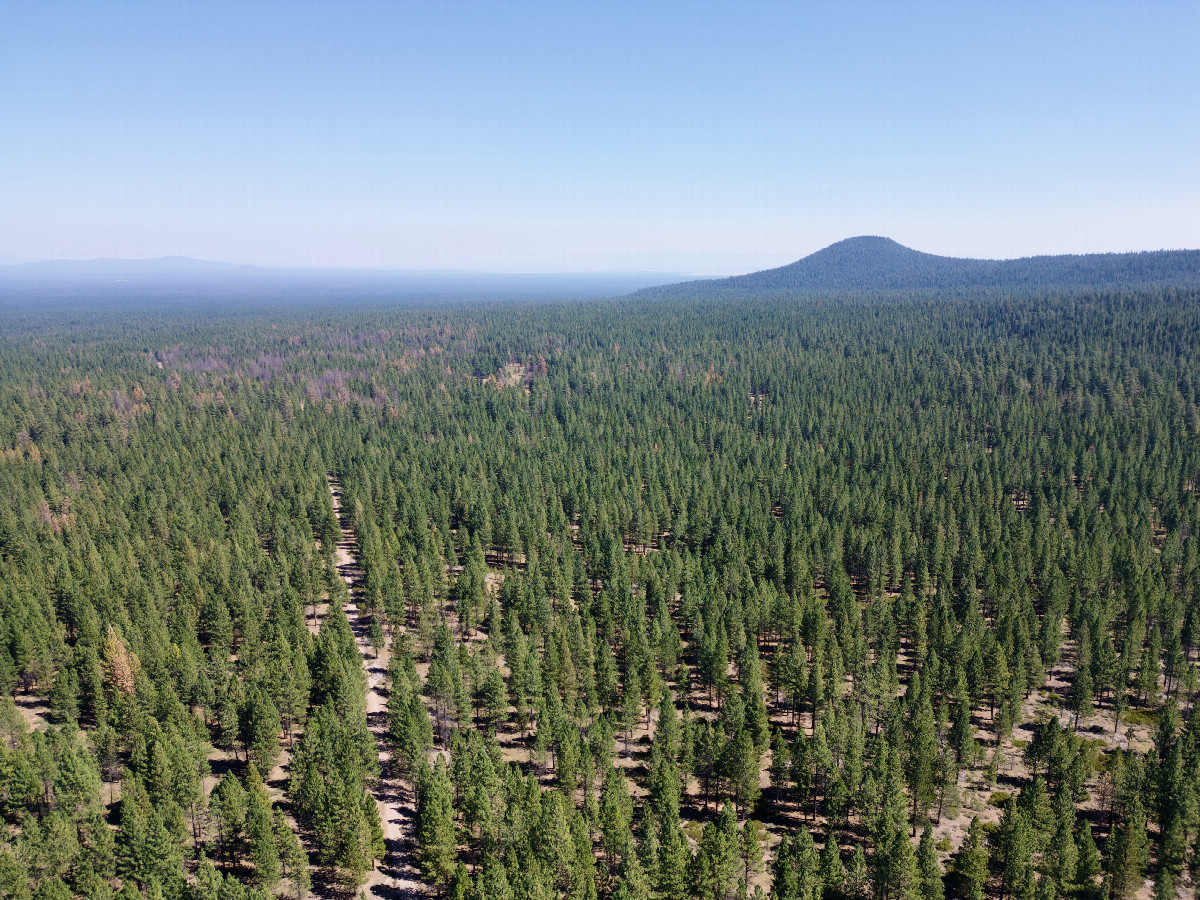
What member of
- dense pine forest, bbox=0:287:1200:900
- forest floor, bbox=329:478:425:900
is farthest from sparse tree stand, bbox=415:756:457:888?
forest floor, bbox=329:478:425:900

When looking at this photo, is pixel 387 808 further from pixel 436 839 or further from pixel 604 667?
pixel 604 667

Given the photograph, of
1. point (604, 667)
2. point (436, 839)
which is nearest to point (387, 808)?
point (436, 839)

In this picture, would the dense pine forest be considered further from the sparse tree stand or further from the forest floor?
the forest floor

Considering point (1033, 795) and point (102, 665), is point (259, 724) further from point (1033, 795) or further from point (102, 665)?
point (1033, 795)

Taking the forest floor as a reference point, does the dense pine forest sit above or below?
above

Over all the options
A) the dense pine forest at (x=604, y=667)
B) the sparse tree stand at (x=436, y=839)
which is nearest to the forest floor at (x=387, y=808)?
the dense pine forest at (x=604, y=667)

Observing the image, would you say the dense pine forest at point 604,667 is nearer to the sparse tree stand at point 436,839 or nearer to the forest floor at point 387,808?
the sparse tree stand at point 436,839
